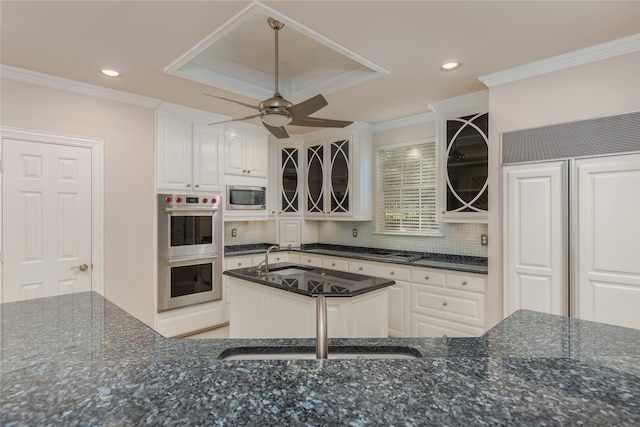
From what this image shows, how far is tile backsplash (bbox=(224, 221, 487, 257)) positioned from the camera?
12.0ft

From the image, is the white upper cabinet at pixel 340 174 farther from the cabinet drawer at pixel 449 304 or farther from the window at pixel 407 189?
the cabinet drawer at pixel 449 304

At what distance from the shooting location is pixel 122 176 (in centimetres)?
330

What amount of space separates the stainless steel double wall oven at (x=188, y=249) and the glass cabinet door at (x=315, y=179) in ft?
4.50

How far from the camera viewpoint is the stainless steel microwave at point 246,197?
417 cm

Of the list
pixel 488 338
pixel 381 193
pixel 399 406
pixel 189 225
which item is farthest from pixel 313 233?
pixel 399 406

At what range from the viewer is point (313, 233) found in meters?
5.22

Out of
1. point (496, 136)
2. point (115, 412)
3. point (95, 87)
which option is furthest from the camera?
point (95, 87)

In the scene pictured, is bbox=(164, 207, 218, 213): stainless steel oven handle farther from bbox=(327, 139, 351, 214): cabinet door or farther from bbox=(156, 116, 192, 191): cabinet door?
bbox=(327, 139, 351, 214): cabinet door

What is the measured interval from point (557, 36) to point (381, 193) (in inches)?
102

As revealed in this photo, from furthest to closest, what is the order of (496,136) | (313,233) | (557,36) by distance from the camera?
(313,233) < (496,136) < (557,36)

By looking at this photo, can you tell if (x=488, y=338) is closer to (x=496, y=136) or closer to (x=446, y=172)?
(x=496, y=136)

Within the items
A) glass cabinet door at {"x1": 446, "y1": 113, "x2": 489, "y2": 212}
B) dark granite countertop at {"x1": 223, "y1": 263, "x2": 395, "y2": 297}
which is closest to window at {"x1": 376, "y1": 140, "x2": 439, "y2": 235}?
glass cabinet door at {"x1": 446, "y1": 113, "x2": 489, "y2": 212}

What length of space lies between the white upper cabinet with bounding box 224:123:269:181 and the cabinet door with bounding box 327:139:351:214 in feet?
3.10

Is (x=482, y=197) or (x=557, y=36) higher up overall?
(x=557, y=36)
